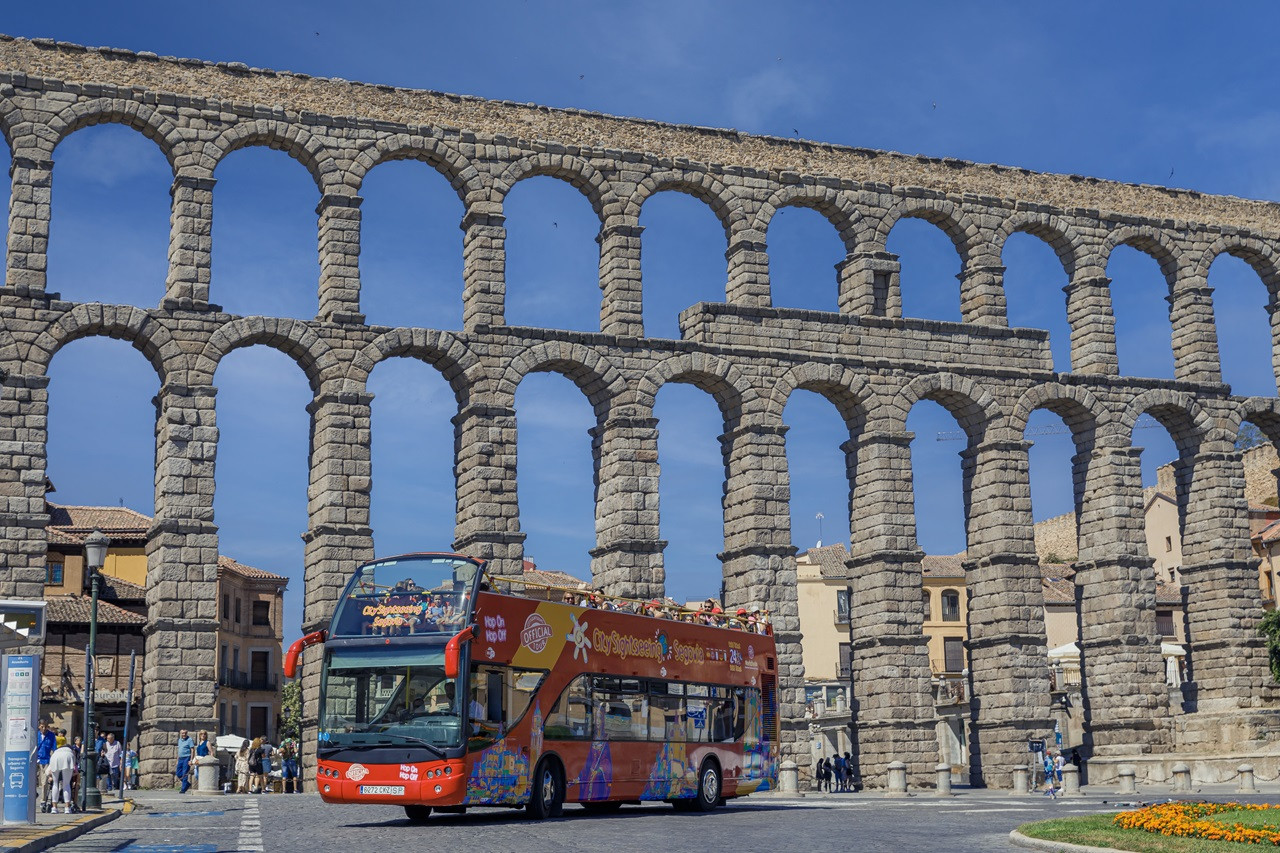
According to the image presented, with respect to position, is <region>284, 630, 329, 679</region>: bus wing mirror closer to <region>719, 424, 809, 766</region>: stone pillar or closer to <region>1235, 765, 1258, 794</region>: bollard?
<region>719, 424, 809, 766</region>: stone pillar

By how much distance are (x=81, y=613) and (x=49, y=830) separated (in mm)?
35672

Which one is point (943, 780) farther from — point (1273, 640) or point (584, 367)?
point (1273, 640)

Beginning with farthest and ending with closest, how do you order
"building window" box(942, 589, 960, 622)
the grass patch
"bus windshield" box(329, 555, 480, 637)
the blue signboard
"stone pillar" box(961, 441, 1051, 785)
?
"building window" box(942, 589, 960, 622), "stone pillar" box(961, 441, 1051, 785), "bus windshield" box(329, 555, 480, 637), the blue signboard, the grass patch

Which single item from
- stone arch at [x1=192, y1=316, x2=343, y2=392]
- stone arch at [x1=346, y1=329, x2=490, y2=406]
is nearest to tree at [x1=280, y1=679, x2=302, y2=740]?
stone arch at [x1=346, y1=329, x2=490, y2=406]

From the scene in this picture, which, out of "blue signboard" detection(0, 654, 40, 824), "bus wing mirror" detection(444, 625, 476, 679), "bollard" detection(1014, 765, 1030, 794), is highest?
"bus wing mirror" detection(444, 625, 476, 679)

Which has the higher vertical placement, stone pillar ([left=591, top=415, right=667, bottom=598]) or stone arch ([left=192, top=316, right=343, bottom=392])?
stone arch ([left=192, top=316, right=343, bottom=392])

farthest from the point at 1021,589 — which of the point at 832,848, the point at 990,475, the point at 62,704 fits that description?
the point at 62,704

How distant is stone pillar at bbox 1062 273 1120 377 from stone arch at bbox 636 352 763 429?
34.8 feet

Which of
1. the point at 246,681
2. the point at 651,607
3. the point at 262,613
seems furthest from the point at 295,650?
the point at 262,613

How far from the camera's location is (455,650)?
20156mm

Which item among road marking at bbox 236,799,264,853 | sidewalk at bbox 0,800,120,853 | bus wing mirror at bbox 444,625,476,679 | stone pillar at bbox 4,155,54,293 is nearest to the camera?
sidewalk at bbox 0,800,120,853

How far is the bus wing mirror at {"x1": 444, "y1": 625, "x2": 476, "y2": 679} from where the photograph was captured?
20047 millimetres

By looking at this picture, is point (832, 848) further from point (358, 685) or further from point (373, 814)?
point (373, 814)

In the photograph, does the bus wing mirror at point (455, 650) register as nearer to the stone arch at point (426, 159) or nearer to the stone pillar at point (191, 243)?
the stone pillar at point (191, 243)
